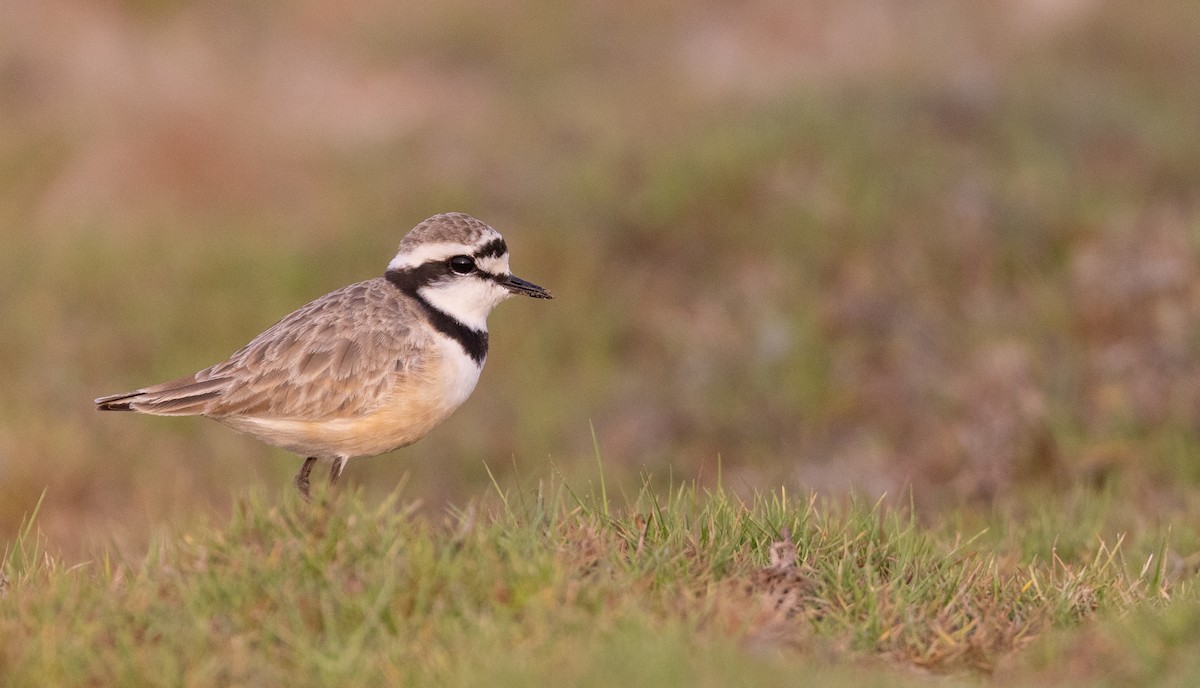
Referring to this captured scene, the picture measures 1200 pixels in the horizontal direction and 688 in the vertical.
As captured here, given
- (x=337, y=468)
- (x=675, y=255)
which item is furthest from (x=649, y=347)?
(x=337, y=468)

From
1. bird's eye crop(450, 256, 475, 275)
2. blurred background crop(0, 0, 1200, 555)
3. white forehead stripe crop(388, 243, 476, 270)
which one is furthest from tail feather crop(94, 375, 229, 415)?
blurred background crop(0, 0, 1200, 555)

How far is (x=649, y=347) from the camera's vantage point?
1303cm

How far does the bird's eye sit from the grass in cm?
146

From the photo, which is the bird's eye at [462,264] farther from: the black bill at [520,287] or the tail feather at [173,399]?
the tail feather at [173,399]

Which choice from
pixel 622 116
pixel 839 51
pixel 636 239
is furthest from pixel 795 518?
pixel 839 51

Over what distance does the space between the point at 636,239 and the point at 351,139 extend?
5.34 m

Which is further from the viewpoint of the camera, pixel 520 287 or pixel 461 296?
pixel 520 287

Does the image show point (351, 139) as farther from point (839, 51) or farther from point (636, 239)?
point (839, 51)

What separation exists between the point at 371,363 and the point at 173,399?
1.07 m

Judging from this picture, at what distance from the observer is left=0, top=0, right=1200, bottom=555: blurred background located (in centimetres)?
1088

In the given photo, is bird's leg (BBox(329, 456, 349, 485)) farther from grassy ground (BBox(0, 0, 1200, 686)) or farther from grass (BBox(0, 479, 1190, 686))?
grass (BBox(0, 479, 1190, 686))

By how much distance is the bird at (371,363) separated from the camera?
6.61 metres

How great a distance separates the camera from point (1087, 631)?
5230mm

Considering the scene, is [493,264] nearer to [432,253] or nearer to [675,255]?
[432,253]
